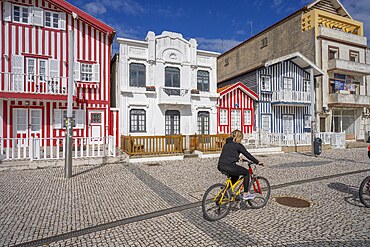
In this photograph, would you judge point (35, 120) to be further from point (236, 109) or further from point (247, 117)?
point (247, 117)

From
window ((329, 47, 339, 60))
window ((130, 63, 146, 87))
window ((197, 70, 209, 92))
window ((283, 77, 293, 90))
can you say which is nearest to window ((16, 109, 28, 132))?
window ((130, 63, 146, 87))

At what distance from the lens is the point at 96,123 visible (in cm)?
1429

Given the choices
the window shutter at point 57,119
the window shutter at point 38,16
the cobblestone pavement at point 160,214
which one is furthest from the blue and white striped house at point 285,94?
the window shutter at point 38,16

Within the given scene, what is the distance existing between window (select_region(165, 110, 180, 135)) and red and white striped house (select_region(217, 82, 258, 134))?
335 centimetres

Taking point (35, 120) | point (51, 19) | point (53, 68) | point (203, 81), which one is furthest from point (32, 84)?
point (203, 81)

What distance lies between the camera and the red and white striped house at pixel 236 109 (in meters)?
17.5

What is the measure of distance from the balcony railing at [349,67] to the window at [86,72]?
20.6 meters

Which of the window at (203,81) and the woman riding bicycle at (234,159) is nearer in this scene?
the woman riding bicycle at (234,159)

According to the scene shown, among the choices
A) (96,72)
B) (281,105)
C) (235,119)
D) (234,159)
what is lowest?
(234,159)

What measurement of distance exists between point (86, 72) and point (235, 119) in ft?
36.8

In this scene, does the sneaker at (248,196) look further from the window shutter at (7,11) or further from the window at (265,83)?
the window at (265,83)

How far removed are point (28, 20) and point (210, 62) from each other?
1169 centimetres

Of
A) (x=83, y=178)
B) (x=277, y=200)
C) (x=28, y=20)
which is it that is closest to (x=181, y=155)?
(x=83, y=178)

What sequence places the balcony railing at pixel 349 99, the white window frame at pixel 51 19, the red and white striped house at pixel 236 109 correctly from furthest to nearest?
1. the balcony railing at pixel 349 99
2. the red and white striped house at pixel 236 109
3. the white window frame at pixel 51 19
